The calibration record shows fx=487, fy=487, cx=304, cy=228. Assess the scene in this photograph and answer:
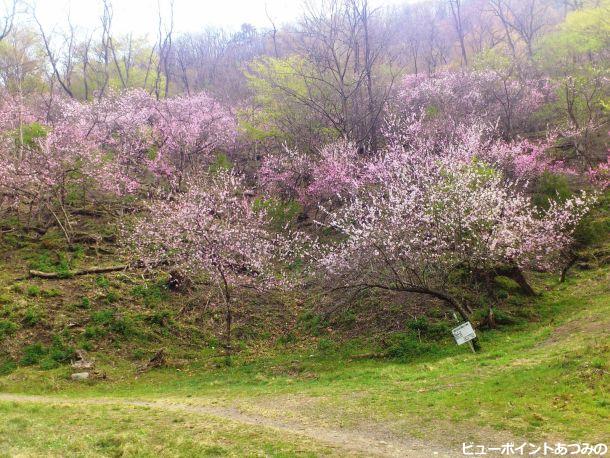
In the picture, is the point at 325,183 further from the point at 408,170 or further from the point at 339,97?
the point at 339,97

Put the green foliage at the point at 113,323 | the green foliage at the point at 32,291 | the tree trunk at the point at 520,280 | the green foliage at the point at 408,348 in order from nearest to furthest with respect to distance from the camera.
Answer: the green foliage at the point at 408,348 → the green foliage at the point at 113,323 → the tree trunk at the point at 520,280 → the green foliage at the point at 32,291

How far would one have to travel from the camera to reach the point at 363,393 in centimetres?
1011

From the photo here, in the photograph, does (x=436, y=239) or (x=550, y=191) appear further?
(x=550, y=191)

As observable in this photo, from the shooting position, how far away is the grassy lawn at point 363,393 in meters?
7.03

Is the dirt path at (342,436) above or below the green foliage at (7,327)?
below

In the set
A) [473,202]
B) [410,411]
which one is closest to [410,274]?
[473,202]

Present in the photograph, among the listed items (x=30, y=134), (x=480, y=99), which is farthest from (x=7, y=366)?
(x=480, y=99)

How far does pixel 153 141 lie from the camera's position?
83.6 feet

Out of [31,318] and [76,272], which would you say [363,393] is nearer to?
[31,318]

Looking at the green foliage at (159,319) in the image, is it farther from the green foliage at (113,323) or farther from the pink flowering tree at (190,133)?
the pink flowering tree at (190,133)

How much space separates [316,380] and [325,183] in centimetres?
1184

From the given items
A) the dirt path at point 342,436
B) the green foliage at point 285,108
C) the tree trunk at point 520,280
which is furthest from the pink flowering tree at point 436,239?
the green foliage at point 285,108

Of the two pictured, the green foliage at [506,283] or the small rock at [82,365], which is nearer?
the small rock at [82,365]

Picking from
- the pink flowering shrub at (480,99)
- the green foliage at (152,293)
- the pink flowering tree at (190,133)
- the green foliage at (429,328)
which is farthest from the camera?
the pink flowering shrub at (480,99)
